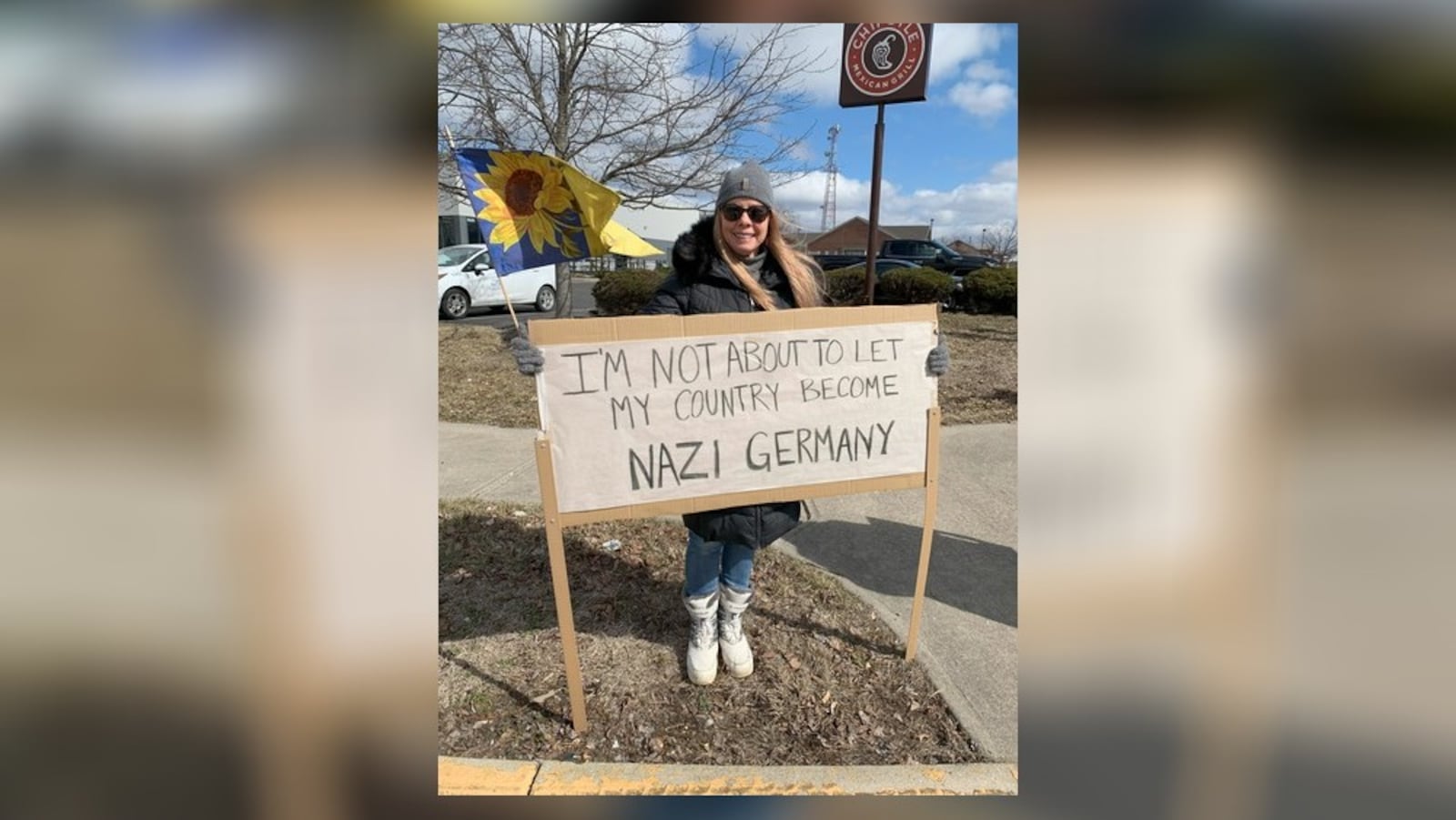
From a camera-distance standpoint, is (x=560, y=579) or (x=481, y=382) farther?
(x=481, y=382)

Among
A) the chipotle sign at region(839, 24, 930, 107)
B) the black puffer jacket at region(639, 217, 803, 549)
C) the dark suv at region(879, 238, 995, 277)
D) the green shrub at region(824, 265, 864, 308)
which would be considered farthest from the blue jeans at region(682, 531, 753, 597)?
the dark suv at region(879, 238, 995, 277)

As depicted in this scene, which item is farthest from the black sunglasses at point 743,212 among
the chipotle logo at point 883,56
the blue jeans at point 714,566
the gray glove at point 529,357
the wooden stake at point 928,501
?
the blue jeans at point 714,566

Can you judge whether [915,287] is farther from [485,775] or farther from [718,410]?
[485,775]

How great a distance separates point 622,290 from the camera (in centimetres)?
631

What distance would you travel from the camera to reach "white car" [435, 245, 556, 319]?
16.2 ft

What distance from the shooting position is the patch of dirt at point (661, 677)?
1.98 m

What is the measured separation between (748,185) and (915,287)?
6.98 meters

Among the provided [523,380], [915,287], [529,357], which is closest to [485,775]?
[529,357]

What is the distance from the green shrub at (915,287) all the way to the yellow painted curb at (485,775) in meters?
7.23

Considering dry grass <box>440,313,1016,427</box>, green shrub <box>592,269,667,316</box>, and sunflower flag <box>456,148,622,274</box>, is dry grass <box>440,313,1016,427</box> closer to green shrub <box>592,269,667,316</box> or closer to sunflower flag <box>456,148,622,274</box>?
green shrub <box>592,269,667,316</box>

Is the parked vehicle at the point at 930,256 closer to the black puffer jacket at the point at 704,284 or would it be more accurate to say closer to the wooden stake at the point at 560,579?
Result: the black puffer jacket at the point at 704,284

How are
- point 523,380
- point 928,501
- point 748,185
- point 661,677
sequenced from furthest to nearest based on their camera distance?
point 523,380 < point 661,677 < point 928,501 < point 748,185
